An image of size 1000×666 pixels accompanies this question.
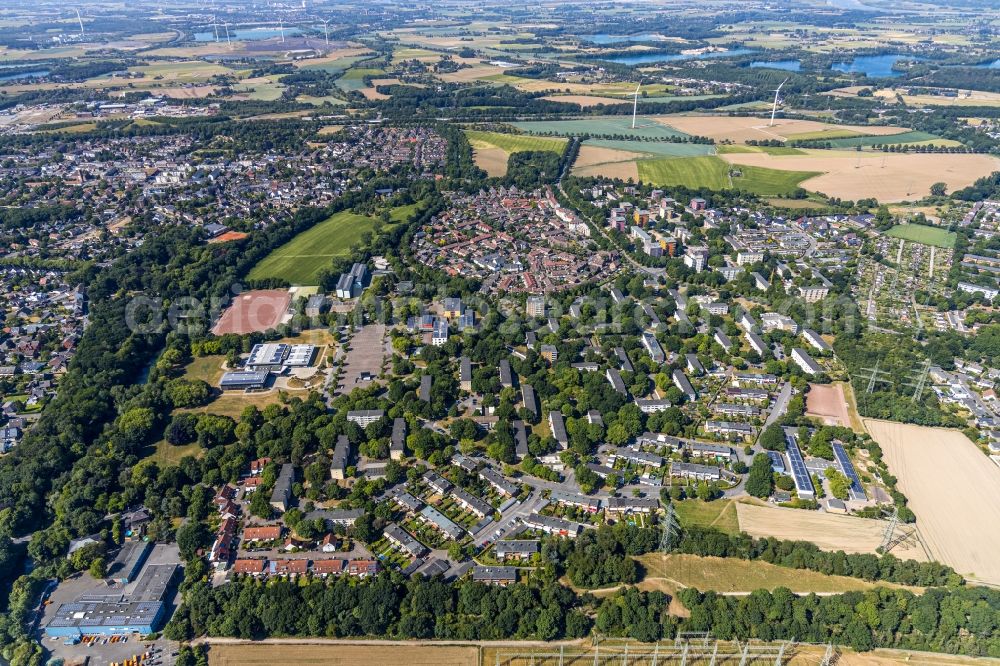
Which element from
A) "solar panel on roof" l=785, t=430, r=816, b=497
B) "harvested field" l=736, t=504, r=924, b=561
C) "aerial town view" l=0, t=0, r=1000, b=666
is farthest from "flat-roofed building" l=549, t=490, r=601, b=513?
"solar panel on roof" l=785, t=430, r=816, b=497

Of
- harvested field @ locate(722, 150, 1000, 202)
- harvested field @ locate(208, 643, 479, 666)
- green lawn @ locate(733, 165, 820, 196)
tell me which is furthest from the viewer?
green lawn @ locate(733, 165, 820, 196)

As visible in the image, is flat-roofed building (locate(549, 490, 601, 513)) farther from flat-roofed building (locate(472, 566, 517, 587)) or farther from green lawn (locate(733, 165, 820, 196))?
green lawn (locate(733, 165, 820, 196))

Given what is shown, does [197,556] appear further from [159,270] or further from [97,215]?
[97,215]

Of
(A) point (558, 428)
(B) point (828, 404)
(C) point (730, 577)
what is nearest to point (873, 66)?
(B) point (828, 404)

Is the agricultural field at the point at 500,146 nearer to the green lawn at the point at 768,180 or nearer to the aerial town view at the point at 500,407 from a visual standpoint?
the aerial town view at the point at 500,407

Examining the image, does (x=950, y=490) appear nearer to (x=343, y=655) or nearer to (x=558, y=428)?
(x=558, y=428)

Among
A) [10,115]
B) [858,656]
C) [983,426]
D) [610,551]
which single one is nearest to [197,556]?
[610,551]
